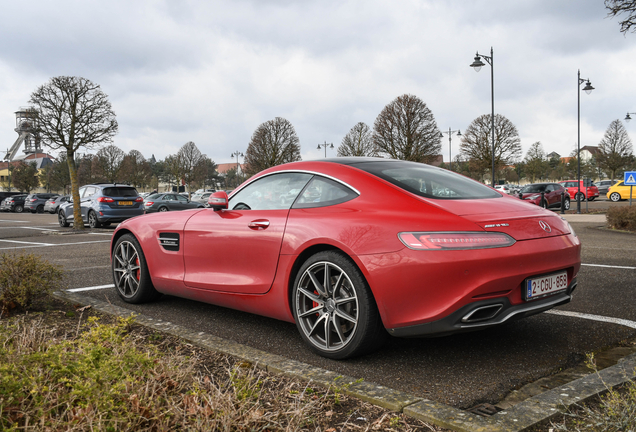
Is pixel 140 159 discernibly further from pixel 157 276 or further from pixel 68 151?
pixel 157 276

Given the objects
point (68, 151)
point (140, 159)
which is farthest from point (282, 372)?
point (140, 159)

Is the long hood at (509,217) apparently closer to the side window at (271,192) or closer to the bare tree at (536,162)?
the side window at (271,192)

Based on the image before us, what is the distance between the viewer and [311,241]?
137 inches

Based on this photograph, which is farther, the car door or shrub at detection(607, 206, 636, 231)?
shrub at detection(607, 206, 636, 231)

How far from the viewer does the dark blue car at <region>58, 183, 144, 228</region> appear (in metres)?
18.4

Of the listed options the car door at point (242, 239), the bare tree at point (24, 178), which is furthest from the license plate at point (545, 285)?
the bare tree at point (24, 178)

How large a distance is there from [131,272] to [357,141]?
55.7m

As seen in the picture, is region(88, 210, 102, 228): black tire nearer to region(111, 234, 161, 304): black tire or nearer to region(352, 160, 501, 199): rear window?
region(111, 234, 161, 304): black tire

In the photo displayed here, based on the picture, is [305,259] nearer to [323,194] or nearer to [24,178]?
[323,194]

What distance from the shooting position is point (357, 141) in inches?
2354

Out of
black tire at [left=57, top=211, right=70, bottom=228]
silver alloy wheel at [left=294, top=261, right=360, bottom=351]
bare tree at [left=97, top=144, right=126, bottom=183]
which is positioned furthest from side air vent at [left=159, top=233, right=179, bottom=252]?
bare tree at [left=97, top=144, right=126, bottom=183]

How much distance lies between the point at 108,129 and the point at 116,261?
1363 cm

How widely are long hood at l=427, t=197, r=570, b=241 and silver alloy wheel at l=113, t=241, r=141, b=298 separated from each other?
10.6ft

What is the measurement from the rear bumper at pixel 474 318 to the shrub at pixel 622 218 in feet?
39.6
